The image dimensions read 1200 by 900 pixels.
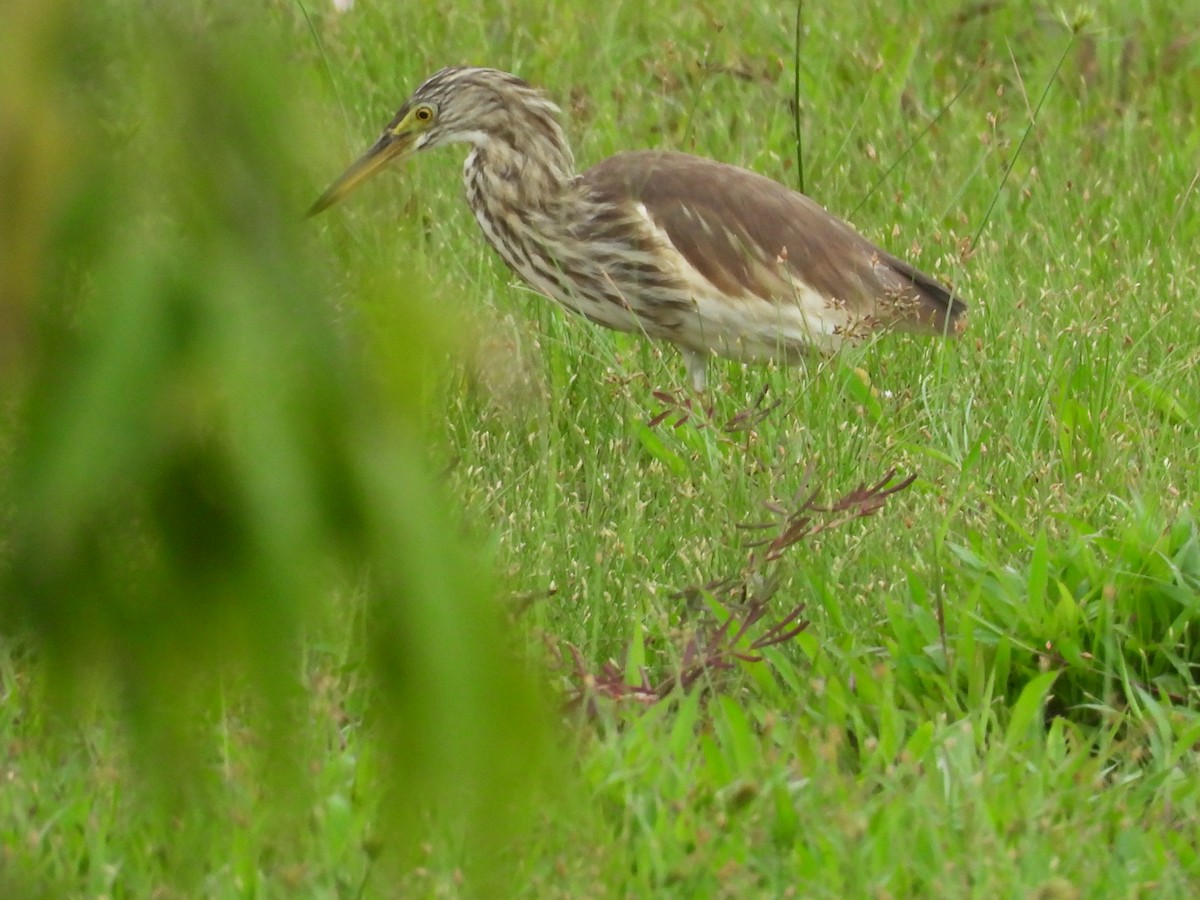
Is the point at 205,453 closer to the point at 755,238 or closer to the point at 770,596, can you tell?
the point at 770,596

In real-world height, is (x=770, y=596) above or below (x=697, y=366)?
above

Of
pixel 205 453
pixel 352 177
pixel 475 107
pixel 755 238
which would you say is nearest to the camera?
pixel 205 453


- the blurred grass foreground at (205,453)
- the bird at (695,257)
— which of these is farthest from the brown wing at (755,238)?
the blurred grass foreground at (205,453)

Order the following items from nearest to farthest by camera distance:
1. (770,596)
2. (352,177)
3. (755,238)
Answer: (352,177) → (770,596) → (755,238)

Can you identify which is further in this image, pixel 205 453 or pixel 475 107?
pixel 475 107

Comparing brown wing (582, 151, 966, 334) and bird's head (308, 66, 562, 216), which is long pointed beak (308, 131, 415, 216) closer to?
brown wing (582, 151, 966, 334)

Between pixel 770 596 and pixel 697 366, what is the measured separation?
2.51m

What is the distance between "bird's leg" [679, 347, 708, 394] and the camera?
228 inches

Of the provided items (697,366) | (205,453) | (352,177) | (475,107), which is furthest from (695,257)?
(205,453)

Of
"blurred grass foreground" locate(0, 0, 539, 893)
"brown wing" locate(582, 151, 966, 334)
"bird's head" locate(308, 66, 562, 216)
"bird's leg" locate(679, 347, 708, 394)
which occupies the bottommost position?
"bird's leg" locate(679, 347, 708, 394)

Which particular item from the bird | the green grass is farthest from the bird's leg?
the green grass

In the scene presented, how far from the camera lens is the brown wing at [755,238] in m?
5.84

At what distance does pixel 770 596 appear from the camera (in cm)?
342

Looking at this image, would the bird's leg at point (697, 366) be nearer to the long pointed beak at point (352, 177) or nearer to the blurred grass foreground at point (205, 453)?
the long pointed beak at point (352, 177)
